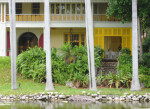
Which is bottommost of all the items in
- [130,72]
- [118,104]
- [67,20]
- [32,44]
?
[118,104]

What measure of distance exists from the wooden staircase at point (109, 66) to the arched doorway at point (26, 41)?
9.15 meters

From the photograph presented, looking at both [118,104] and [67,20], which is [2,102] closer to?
[118,104]

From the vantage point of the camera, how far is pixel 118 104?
15.2 meters

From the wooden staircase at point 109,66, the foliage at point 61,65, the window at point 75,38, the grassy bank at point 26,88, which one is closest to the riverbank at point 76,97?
the grassy bank at point 26,88

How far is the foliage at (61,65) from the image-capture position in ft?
66.2

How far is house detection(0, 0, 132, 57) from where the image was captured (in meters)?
27.0

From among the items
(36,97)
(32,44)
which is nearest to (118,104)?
(36,97)

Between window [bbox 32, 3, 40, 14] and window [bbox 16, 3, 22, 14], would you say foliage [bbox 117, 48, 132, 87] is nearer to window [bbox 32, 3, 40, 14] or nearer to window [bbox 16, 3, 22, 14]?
window [bbox 32, 3, 40, 14]

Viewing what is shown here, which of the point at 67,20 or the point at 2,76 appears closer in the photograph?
the point at 2,76

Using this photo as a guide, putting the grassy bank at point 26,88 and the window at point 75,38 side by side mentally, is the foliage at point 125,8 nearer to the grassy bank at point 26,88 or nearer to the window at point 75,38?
the grassy bank at point 26,88

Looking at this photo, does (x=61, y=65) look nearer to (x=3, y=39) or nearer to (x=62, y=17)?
(x=62, y=17)

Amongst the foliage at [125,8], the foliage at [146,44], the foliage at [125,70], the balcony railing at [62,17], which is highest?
the balcony railing at [62,17]

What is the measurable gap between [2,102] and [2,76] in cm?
557

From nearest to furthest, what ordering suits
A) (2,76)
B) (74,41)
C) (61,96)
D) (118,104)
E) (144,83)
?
(118,104) → (61,96) → (144,83) → (2,76) → (74,41)
